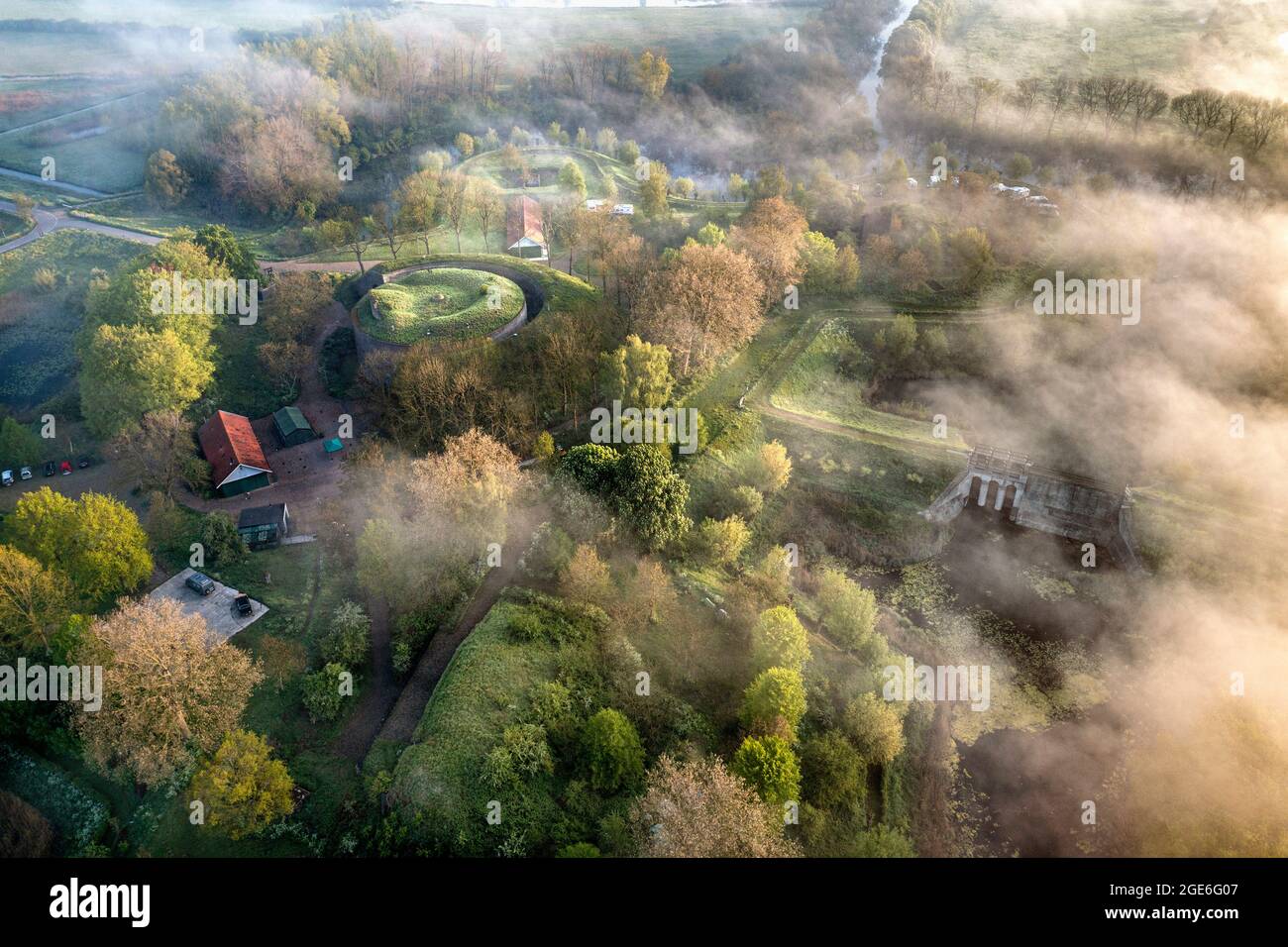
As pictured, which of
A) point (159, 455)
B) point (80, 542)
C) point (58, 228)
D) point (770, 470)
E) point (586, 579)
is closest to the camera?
point (80, 542)

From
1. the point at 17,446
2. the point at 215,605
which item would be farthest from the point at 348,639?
the point at 17,446

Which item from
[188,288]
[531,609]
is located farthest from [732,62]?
[531,609]

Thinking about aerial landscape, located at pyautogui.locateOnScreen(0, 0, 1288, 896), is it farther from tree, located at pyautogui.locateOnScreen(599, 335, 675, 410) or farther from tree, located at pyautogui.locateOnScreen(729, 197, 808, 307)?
tree, located at pyautogui.locateOnScreen(729, 197, 808, 307)

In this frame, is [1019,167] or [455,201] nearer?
[455,201]

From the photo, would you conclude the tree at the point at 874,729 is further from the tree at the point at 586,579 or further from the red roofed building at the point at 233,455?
→ the red roofed building at the point at 233,455

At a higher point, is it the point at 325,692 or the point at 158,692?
the point at 158,692

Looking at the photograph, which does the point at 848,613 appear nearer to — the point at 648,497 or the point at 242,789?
the point at 648,497
